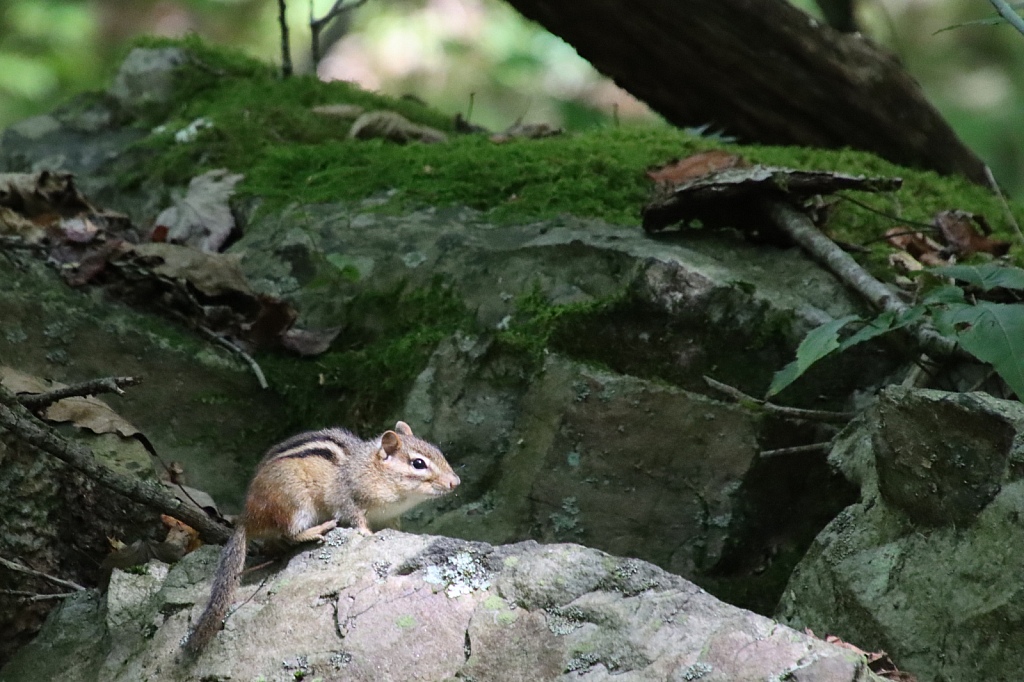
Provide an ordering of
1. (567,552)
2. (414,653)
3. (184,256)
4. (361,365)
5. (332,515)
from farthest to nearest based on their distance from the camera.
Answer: (184,256), (361,365), (332,515), (567,552), (414,653)

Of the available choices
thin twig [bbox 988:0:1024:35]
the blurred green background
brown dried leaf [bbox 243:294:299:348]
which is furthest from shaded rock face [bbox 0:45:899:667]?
the blurred green background

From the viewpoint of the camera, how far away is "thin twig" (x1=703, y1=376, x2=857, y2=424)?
3.49 m

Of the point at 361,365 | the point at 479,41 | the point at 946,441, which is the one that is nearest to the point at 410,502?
the point at 361,365

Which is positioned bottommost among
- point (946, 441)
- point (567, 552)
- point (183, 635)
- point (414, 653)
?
point (183, 635)

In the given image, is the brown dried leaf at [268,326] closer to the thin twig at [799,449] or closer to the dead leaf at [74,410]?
the dead leaf at [74,410]

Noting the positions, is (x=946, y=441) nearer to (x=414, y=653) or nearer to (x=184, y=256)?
(x=414, y=653)

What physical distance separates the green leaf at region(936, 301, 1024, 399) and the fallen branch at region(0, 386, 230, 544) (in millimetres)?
2389

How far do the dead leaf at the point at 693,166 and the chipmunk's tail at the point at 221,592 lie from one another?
2814 millimetres

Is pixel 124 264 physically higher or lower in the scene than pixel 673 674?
lower

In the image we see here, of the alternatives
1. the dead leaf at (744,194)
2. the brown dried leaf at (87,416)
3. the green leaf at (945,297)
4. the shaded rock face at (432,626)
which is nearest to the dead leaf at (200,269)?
the brown dried leaf at (87,416)

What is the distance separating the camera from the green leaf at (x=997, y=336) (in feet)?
8.68

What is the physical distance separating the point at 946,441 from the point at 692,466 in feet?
3.32

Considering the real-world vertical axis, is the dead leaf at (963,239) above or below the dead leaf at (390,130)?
above

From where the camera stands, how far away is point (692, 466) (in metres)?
3.57
